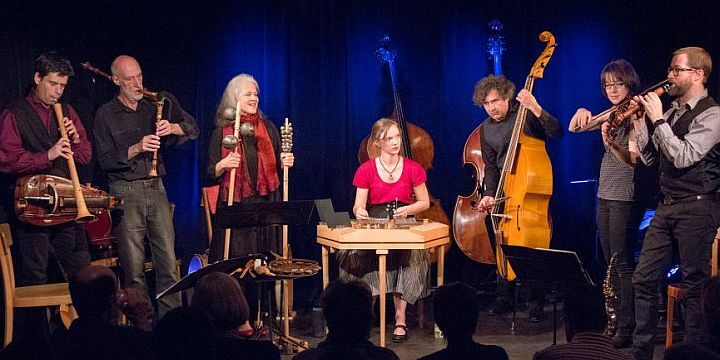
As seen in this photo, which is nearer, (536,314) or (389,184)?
(389,184)

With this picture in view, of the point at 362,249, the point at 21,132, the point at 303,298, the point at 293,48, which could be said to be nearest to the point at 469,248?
the point at 362,249

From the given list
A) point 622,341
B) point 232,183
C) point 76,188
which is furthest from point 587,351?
point 76,188

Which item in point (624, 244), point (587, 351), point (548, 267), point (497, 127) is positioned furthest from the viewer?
point (497, 127)

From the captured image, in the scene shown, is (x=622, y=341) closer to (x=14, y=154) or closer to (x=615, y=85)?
(x=615, y=85)

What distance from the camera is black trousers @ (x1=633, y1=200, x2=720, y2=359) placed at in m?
5.09

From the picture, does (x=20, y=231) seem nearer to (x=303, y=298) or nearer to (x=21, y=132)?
(x=21, y=132)

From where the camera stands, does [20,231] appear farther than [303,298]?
No

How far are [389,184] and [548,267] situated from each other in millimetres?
1917

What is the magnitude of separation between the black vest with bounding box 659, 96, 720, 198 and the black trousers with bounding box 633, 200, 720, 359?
0.08m

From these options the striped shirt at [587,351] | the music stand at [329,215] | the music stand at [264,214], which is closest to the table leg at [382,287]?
the music stand at [329,215]

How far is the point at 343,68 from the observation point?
24.6 ft

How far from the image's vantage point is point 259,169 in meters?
6.43

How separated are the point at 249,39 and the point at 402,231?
263 centimetres

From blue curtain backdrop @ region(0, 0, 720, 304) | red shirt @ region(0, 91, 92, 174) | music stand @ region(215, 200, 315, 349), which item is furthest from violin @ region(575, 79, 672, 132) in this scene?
red shirt @ region(0, 91, 92, 174)
